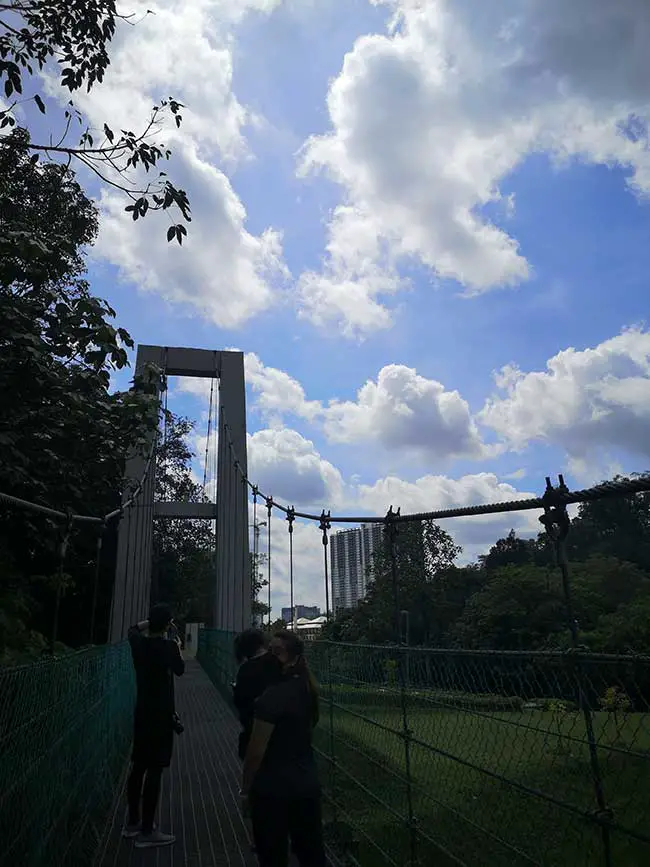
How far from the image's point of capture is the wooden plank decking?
2.63m

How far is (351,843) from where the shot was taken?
2510 millimetres

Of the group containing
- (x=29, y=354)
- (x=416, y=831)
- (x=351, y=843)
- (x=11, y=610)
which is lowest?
(x=351, y=843)

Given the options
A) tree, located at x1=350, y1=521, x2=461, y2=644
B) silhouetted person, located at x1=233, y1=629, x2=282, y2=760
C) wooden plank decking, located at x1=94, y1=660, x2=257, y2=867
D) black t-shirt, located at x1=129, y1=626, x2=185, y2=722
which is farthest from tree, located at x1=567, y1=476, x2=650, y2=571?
Answer: silhouetted person, located at x1=233, y1=629, x2=282, y2=760

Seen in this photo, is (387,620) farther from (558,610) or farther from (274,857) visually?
(274,857)

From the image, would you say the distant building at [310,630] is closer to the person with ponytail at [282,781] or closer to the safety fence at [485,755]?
the safety fence at [485,755]

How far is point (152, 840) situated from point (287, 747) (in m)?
1.36

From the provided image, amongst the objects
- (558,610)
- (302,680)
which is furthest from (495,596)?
(302,680)

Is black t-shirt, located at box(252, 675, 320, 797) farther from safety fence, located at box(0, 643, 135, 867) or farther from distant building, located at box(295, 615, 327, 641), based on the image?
distant building, located at box(295, 615, 327, 641)

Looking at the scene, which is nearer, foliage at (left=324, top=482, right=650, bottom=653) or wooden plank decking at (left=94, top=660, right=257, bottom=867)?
wooden plank decking at (left=94, top=660, right=257, bottom=867)

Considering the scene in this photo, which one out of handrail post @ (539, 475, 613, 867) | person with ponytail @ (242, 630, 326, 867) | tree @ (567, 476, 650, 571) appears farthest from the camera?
tree @ (567, 476, 650, 571)

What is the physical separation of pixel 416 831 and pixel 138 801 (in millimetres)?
1394

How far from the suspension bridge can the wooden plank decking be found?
0.01 metres

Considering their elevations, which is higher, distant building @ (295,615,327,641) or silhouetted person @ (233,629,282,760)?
distant building @ (295,615,327,641)

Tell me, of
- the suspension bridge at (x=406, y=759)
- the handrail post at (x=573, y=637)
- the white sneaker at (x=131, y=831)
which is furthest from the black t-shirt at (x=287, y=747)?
the white sneaker at (x=131, y=831)
